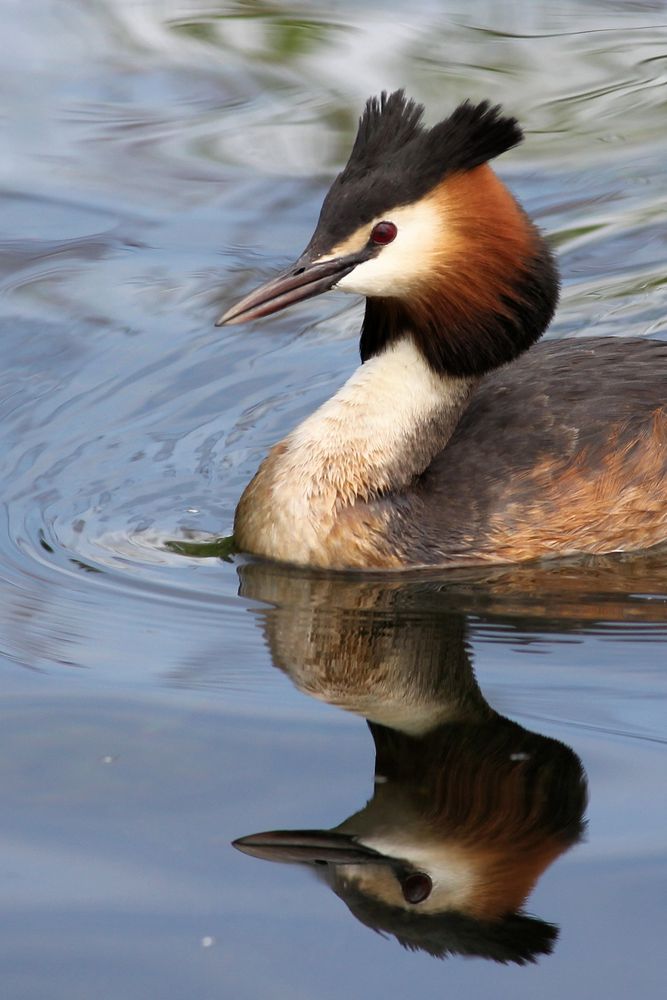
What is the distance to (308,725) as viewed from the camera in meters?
5.42

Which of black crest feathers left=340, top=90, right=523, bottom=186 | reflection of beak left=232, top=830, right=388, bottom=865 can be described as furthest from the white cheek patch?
reflection of beak left=232, top=830, right=388, bottom=865

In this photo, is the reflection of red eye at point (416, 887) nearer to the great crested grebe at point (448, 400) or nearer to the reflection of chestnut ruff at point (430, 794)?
the reflection of chestnut ruff at point (430, 794)

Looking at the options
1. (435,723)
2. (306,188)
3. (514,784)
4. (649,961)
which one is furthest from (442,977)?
(306,188)

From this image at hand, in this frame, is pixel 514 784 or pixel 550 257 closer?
pixel 514 784

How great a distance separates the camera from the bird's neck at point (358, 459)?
6.71 m

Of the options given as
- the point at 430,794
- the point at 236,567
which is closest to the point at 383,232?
the point at 236,567

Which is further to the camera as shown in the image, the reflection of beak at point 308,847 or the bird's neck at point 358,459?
the bird's neck at point 358,459

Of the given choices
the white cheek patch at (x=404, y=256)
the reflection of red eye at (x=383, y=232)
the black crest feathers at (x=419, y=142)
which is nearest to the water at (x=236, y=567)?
the white cheek patch at (x=404, y=256)

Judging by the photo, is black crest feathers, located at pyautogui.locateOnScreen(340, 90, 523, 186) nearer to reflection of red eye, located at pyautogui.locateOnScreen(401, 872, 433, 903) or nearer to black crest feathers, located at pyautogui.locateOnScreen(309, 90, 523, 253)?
black crest feathers, located at pyautogui.locateOnScreen(309, 90, 523, 253)

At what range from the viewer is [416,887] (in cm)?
477

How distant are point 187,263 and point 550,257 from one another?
332 cm

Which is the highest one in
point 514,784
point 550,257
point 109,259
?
point 550,257

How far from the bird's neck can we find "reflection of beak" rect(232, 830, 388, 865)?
197cm

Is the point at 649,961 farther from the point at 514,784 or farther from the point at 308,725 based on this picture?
the point at 308,725
